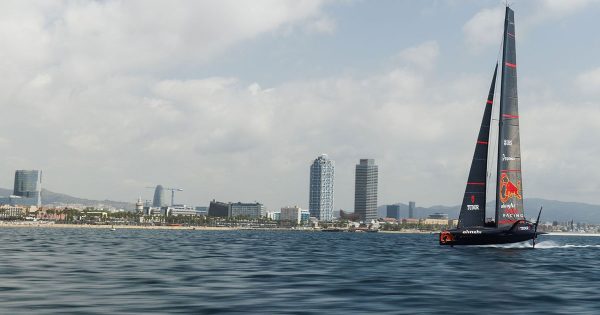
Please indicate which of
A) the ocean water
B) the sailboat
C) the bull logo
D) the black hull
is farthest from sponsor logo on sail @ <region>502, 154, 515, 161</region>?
the ocean water

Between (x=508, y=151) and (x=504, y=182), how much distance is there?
Answer: 135 inches

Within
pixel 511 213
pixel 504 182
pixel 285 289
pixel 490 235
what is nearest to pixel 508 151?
pixel 504 182

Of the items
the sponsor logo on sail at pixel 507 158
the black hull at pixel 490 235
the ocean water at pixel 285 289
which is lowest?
the ocean water at pixel 285 289

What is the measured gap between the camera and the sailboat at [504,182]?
73625 mm

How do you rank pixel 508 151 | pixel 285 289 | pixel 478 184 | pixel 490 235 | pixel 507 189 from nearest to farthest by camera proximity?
1. pixel 285 289
2. pixel 490 235
3. pixel 508 151
4. pixel 507 189
5. pixel 478 184

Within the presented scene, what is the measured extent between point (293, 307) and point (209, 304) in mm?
3065

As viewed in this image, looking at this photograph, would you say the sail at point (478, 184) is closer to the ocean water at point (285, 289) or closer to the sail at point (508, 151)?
the sail at point (508, 151)

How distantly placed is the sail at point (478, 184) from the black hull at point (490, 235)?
1.97 meters

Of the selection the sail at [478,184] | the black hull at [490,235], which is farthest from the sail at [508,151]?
the sail at [478,184]

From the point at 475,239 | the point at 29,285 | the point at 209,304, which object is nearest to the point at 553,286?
the point at 209,304

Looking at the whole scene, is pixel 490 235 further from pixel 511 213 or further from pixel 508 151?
pixel 508 151

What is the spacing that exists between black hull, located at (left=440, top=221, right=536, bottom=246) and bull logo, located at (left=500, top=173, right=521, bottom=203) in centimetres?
306

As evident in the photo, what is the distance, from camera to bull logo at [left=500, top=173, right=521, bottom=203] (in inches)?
2931

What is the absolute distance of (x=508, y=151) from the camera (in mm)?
74688
